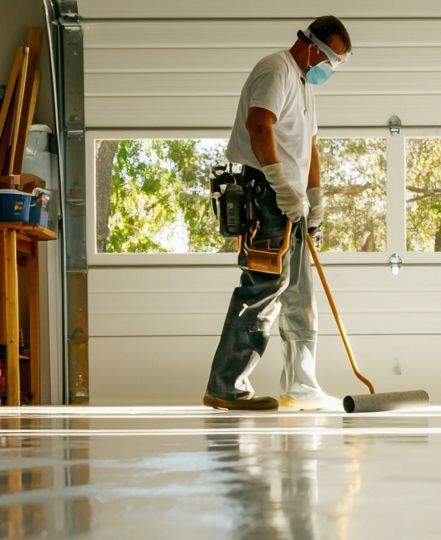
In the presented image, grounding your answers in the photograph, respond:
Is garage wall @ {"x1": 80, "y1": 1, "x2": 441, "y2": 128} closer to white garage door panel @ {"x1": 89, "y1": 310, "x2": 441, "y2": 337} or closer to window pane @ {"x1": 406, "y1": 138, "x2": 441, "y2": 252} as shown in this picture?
window pane @ {"x1": 406, "y1": 138, "x2": 441, "y2": 252}

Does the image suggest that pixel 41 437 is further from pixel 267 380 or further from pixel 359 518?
pixel 267 380

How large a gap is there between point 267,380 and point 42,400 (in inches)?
52.1

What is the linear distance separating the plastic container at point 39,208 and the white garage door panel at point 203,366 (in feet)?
2.80

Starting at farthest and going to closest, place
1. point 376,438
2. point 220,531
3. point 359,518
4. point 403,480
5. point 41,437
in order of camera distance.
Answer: point 41,437 → point 376,438 → point 403,480 → point 359,518 → point 220,531

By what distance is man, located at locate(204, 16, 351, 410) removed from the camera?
14.4ft

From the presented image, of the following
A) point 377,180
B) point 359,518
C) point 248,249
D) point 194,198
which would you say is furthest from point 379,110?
point 359,518

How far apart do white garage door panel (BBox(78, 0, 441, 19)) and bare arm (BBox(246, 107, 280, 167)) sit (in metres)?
1.95

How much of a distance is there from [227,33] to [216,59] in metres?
0.17

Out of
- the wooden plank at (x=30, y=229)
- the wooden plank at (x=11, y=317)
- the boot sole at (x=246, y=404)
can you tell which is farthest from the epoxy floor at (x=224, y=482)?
the wooden plank at (x=30, y=229)

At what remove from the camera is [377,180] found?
6215 mm

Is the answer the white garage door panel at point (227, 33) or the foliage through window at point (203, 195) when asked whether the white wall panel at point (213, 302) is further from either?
the white garage door panel at point (227, 33)

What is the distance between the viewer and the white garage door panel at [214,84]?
6184 millimetres

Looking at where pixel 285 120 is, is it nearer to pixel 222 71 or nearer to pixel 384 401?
pixel 384 401

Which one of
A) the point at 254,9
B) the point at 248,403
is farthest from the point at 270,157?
the point at 254,9
